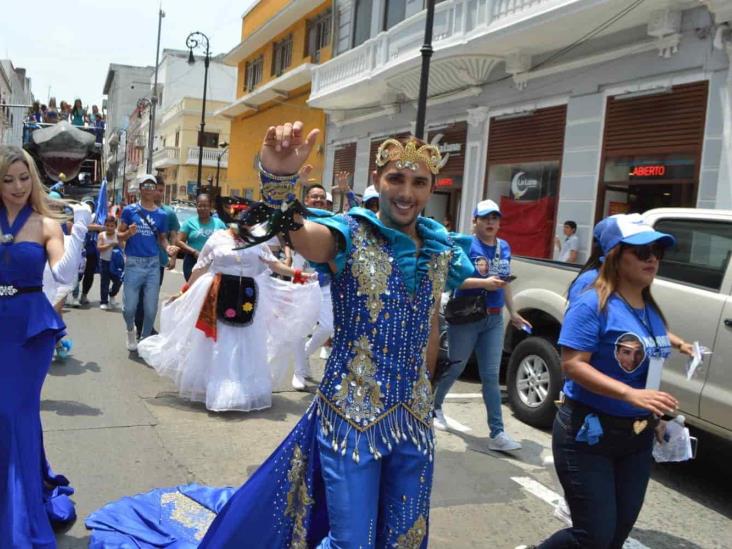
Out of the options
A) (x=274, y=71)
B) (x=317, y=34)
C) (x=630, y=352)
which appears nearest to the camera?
(x=630, y=352)

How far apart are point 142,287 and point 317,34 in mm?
18359

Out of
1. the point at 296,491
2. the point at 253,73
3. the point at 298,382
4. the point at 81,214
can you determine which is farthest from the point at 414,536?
the point at 253,73

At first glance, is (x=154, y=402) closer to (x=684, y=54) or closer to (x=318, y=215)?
(x=318, y=215)

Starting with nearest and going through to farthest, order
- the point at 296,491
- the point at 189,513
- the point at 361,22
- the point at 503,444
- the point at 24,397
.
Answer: the point at 296,491 → the point at 24,397 → the point at 189,513 → the point at 503,444 → the point at 361,22

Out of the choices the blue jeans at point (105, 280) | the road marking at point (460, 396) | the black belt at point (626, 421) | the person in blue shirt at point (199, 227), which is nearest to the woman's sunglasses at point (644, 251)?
the black belt at point (626, 421)

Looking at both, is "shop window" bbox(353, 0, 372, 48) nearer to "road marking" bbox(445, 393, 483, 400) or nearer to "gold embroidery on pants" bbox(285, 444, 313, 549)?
"road marking" bbox(445, 393, 483, 400)

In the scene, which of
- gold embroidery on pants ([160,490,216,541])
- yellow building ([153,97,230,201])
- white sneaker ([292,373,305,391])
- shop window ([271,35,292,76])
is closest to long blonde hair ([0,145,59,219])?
gold embroidery on pants ([160,490,216,541])

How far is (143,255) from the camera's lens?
329 inches

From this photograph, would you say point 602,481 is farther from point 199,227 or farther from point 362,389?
point 199,227

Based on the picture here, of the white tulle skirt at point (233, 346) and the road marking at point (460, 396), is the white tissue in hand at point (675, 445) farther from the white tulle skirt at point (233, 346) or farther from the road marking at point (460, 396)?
the road marking at point (460, 396)

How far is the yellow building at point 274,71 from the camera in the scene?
2433 centimetres

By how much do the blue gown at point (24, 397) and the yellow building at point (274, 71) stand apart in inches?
679

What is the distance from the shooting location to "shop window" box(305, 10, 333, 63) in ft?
77.9

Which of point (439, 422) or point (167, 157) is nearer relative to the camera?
point (439, 422)
